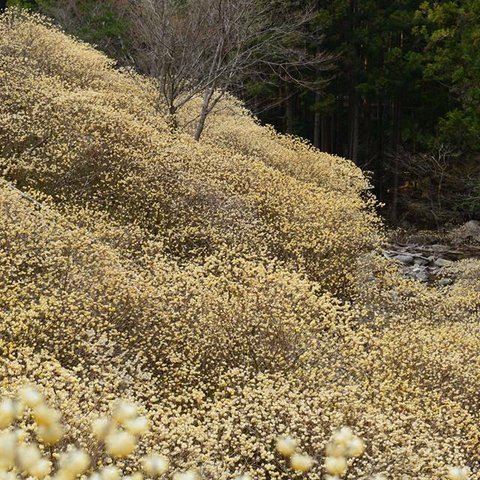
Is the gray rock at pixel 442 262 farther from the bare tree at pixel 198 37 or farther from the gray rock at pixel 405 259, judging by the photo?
the bare tree at pixel 198 37

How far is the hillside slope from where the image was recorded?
460 cm

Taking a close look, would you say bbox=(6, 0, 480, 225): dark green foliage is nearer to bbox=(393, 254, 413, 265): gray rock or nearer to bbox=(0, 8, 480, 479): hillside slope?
bbox=(393, 254, 413, 265): gray rock

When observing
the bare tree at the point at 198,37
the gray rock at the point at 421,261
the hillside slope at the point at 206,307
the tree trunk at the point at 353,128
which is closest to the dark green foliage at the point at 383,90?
the tree trunk at the point at 353,128

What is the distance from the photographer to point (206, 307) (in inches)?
259

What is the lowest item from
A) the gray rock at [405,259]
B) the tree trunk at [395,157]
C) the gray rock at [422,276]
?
the gray rock at [422,276]

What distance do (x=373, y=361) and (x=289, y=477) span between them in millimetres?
2464

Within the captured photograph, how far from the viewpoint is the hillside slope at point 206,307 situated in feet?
15.1

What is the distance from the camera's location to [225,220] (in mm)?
9891

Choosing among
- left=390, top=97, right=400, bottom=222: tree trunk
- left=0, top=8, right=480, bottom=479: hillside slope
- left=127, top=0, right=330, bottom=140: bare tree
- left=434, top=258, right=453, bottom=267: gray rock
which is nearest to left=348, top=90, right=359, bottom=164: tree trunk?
left=390, top=97, right=400, bottom=222: tree trunk

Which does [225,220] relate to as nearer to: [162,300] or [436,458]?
[162,300]

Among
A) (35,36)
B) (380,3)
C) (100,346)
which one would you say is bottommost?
(100,346)

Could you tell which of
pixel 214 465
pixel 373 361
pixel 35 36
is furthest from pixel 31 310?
pixel 35 36

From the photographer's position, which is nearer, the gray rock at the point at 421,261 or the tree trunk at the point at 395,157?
the gray rock at the point at 421,261

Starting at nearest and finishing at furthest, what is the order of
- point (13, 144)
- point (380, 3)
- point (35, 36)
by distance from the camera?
point (13, 144)
point (35, 36)
point (380, 3)
